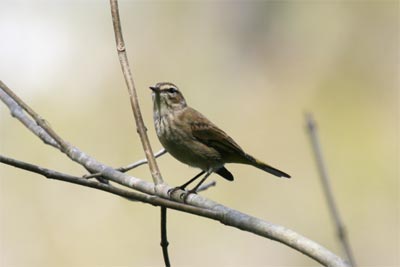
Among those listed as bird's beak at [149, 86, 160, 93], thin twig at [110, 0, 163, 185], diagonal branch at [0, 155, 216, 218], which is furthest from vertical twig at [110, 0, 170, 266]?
bird's beak at [149, 86, 160, 93]

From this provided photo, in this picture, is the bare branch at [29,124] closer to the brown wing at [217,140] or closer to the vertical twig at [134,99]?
the vertical twig at [134,99]

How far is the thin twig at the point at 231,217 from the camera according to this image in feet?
7.02

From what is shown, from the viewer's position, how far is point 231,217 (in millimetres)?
2441

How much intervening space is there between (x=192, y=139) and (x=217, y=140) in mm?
184

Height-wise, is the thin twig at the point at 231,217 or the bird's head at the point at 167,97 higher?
the bird's head at the point at 167,97

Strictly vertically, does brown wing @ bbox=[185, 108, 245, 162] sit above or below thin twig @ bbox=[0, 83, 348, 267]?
above

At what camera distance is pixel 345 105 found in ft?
33.0

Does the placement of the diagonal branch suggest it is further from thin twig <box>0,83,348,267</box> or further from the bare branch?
the bare branch

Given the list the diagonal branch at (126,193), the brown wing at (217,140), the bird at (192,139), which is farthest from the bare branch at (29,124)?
the brown wing at (217,140)

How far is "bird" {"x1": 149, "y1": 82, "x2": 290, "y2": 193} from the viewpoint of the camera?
4.32 m

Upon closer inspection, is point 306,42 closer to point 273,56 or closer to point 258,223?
point 273,56

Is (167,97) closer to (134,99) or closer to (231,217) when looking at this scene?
(134,99)

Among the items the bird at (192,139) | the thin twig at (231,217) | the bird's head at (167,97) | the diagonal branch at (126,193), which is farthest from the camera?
the bird's head at (167,97)

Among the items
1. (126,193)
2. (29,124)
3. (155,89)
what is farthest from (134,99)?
(155,89)
